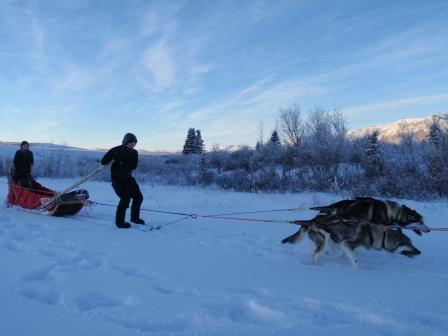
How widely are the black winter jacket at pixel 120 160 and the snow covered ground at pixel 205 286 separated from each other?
1031 mm

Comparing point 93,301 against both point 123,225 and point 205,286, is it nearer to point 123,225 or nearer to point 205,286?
point 205,286

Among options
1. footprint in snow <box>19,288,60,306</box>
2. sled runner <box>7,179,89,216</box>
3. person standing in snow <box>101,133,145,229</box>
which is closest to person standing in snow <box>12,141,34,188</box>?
sled runner <box>7,179,89,216</box>

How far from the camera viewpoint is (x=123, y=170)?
7.07 m

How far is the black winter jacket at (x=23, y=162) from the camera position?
9.10 meters

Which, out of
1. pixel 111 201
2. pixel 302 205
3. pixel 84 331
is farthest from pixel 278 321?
pixel 111 201

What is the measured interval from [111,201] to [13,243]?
6.39 meters

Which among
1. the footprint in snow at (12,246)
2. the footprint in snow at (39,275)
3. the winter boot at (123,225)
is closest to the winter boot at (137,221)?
the winter boot at (123,225)

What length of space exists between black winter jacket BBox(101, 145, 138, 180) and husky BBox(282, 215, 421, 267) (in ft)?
12.2

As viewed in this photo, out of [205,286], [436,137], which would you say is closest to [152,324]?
[205,286]

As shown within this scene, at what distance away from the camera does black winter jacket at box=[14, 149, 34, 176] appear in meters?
9.10

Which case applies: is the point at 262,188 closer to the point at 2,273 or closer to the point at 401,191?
the point at 401,191

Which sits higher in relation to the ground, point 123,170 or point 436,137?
point 436,137

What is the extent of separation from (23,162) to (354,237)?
7.65 meters

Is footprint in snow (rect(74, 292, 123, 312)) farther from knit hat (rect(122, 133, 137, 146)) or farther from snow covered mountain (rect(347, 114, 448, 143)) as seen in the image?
snow covered mountain (rect(347, 114, 448, 143))
